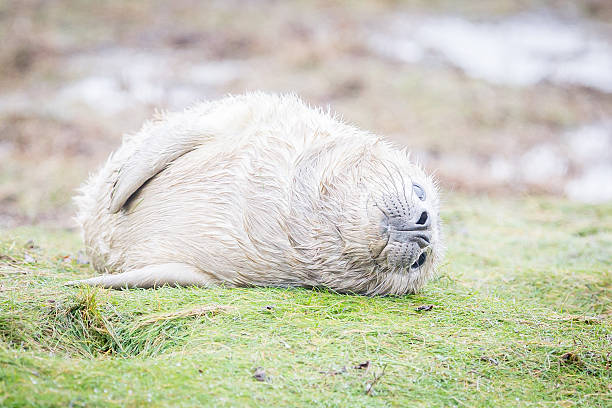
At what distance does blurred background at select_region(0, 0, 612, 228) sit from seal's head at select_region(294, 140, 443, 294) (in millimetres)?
4463

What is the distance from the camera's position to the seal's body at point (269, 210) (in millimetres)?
4078

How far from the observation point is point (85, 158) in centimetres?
964

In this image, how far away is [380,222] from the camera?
3.98m

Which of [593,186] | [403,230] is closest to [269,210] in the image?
[403,230]

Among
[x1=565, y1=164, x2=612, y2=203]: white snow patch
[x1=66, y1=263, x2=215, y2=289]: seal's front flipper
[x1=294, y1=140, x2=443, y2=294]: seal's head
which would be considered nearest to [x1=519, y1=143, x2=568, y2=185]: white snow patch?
[x1=565, y1=164, x2=612, y2=203]: white snow patch

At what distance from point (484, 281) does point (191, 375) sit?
2.92 m

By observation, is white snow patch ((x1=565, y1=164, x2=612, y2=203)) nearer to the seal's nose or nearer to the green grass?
the green grass

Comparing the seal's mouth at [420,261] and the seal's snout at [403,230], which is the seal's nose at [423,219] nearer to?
the seal's snout at [403,230]

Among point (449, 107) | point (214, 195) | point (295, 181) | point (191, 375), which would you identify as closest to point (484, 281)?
point (295, 181)

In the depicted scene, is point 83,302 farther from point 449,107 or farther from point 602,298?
point 449,107

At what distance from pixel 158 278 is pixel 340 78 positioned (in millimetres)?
9323

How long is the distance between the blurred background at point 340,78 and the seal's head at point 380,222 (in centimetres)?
446

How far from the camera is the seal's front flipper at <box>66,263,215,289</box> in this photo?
13.5ft

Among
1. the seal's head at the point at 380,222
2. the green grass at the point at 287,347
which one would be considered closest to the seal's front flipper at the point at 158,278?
the green grass at the point at 287,347
